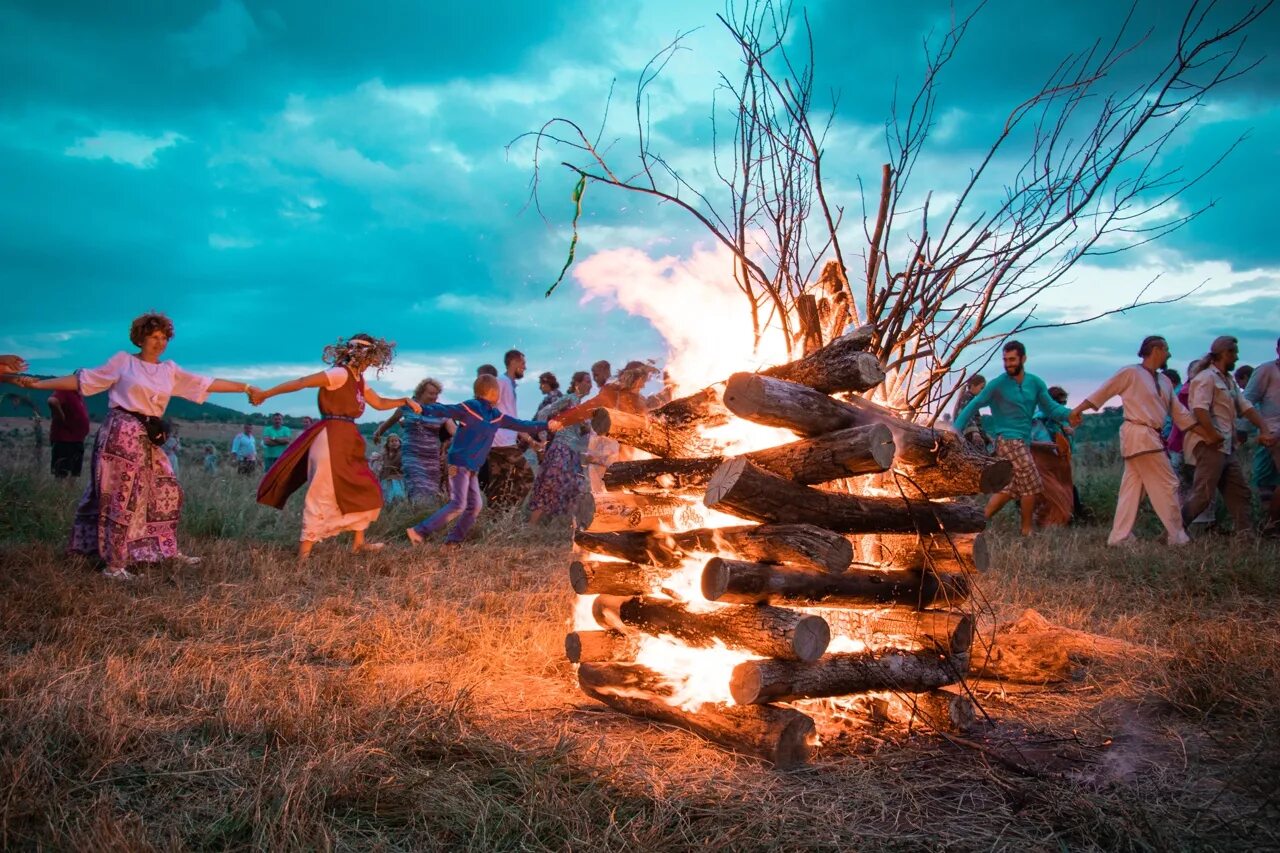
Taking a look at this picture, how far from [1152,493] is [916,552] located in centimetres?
599

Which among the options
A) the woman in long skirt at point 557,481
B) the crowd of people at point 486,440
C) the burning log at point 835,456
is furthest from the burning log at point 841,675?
the woman in long skirt at point 557,481

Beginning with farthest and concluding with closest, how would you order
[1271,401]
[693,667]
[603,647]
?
1. [1271,401]
2. [603,647]
3. [693,667]

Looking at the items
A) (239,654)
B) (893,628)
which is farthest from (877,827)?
(239,654)

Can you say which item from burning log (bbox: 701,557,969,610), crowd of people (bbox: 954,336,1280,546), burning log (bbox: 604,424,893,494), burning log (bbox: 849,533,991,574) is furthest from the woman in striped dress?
burning log (bbox: 701,557,969,610)

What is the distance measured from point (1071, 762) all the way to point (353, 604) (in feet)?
16.0

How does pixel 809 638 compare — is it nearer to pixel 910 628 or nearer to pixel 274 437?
pixel 910 628

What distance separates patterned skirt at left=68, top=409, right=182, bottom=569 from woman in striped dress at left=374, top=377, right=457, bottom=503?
220 inches

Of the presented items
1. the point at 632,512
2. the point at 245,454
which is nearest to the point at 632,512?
the point at 632,512

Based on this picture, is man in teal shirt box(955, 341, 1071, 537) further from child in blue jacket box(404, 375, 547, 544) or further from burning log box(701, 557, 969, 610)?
burning log box(701, 557, 969, 610)

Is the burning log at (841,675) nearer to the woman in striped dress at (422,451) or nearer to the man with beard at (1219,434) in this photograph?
the man with beard at (1219,434)

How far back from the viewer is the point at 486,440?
32.7 feet

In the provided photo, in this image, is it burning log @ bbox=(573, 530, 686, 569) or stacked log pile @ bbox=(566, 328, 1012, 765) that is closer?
stacked log pile @ bbox=(566, 328, 1012, 765)

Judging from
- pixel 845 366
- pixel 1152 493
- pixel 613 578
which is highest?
pixel 845 366

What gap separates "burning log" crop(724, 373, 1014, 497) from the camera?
3.55 metres
